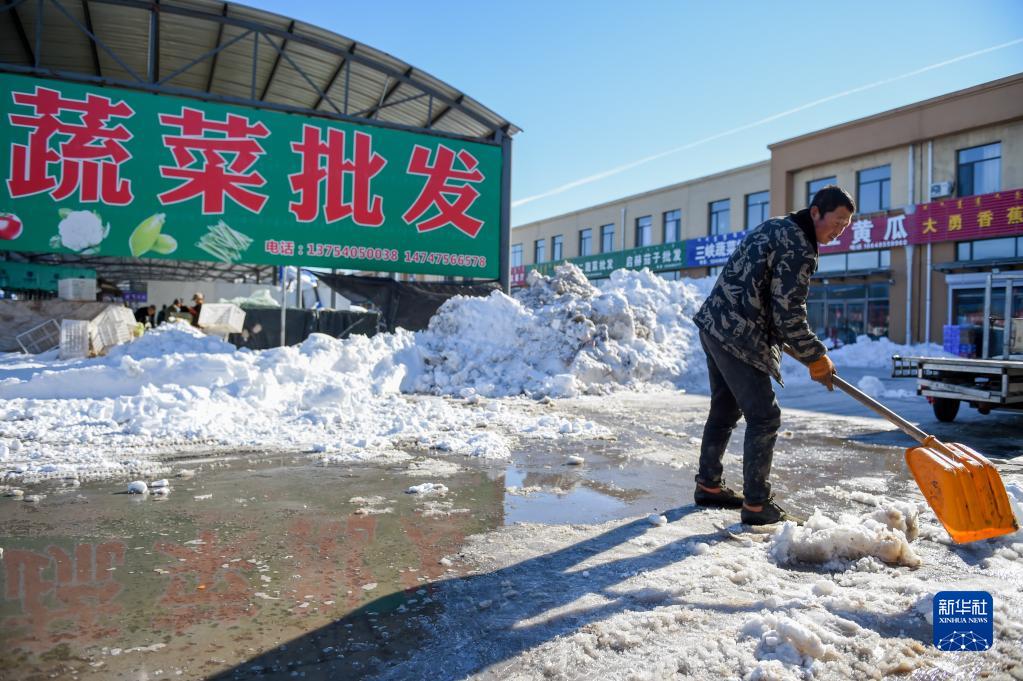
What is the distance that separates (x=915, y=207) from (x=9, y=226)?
82.0 ft

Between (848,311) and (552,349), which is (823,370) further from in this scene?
(848,311)

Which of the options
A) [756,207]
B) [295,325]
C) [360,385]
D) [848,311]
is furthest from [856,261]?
[360,385]

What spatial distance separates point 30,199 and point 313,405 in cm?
882

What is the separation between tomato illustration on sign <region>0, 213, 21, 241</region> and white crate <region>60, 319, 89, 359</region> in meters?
1.84

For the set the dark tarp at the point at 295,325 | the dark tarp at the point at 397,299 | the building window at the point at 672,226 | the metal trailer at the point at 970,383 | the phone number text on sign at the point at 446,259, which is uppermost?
the building window at the point at 672,226

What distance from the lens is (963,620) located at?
2.17m

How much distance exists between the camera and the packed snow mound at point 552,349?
32.5 ft

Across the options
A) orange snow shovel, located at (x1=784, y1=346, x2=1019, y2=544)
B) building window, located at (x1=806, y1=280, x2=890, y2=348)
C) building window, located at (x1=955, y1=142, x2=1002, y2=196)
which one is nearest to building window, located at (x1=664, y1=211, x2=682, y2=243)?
building window, located at (x1=806, y1=280, x2=890, y2=348)

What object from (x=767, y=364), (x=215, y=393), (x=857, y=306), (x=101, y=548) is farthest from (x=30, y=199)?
(x=857, y=306)

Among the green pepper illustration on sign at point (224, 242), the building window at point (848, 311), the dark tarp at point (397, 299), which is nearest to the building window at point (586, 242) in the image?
the building window at point (848, 311)

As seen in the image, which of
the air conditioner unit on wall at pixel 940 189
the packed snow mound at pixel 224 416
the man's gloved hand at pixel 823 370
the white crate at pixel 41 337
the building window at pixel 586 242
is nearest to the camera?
the man's gloved hand at pixel 823 370

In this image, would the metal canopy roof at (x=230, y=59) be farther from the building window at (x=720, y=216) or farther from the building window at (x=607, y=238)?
the building window at (x=607, y=238)

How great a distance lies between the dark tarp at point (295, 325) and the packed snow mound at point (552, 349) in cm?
375

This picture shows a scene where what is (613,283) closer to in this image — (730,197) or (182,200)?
(182,200)
